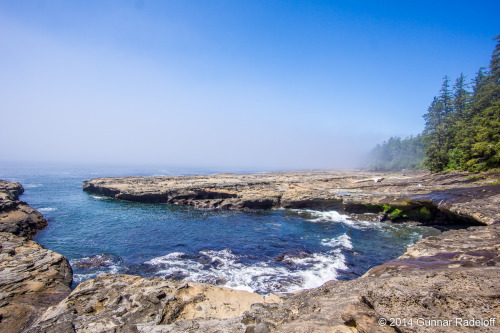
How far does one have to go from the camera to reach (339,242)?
18359 millimetres

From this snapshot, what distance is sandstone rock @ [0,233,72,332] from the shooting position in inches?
288

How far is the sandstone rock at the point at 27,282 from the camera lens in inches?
288

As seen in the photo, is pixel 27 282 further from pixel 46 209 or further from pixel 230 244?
pixel 46 209

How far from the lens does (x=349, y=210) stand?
2691 centimetres

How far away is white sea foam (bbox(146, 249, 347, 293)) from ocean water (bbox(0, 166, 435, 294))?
54mm

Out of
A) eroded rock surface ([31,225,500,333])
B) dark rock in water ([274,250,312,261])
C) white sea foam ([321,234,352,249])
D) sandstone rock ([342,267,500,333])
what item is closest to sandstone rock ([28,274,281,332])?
eroded rock surface ([31,225,500,333])

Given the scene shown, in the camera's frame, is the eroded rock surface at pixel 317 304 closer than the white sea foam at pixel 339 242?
Yes

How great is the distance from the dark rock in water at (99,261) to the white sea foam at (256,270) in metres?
2.66

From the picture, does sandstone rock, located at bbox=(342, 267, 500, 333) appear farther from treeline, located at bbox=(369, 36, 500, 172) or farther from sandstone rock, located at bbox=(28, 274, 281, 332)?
Answer: treeline, located at bbox=(369, 36, 500, 172)

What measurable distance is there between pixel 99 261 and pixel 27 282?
6119 mm

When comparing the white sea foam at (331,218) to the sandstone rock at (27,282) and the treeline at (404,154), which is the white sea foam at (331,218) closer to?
the sandstone rock at (27,282)

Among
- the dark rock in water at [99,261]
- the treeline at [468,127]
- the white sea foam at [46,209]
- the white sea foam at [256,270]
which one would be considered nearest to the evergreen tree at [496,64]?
the treeline at [468,127]

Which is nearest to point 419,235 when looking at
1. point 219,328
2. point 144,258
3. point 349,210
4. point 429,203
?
point 429,203

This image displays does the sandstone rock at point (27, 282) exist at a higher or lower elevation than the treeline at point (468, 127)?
lower
